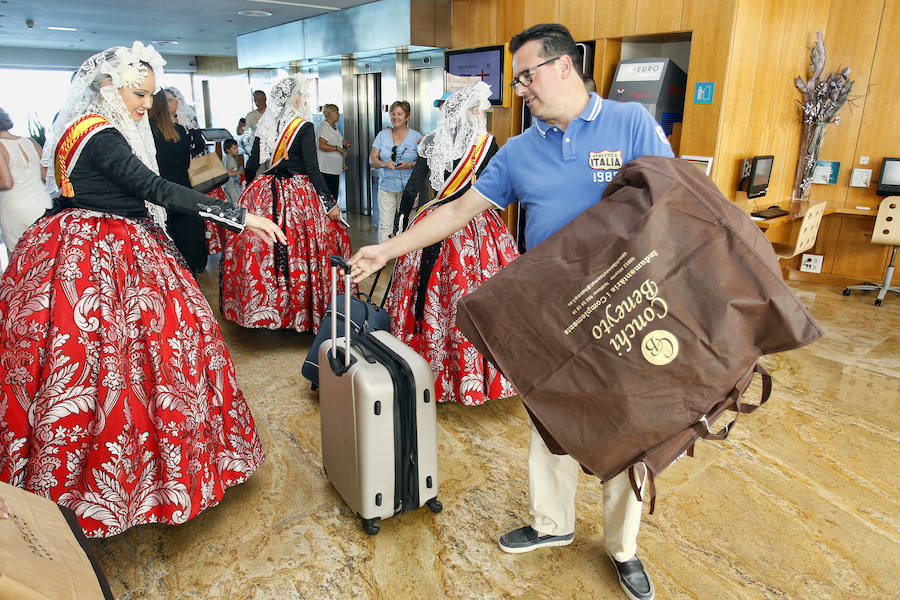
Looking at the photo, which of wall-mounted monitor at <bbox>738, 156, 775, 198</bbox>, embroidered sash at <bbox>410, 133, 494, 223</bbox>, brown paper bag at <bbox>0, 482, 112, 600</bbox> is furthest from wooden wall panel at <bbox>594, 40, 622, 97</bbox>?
brown paper bag at <bbox>0, 482, 112, 600</bbox>

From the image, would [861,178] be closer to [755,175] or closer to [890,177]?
[890,177]

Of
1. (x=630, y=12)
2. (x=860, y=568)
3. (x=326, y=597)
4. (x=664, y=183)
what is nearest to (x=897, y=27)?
(x=630, y=12)

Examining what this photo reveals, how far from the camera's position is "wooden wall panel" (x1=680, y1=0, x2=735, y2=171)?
4.24 metres

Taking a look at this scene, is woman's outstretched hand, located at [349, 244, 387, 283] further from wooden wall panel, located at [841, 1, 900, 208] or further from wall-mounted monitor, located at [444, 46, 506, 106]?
wooden wall panel, located at [841, 1, 900, 208]

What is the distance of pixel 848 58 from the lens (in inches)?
206

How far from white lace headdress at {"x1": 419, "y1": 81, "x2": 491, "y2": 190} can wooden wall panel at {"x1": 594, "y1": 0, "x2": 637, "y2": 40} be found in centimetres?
227

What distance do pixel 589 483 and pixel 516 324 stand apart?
1.33 meters

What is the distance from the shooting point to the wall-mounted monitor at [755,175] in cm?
469

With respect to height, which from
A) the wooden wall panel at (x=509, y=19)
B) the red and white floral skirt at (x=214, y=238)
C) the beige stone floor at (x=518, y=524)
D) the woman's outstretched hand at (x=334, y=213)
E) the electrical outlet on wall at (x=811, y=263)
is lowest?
the beige stone floor at (x=518, y=524)

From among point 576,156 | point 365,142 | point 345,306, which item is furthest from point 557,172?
point 365,142

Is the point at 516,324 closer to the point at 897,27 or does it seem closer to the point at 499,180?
the point at 499,180

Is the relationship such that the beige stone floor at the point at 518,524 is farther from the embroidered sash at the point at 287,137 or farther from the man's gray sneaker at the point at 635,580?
the embroidered sash at the point at 287,137

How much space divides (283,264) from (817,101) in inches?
190

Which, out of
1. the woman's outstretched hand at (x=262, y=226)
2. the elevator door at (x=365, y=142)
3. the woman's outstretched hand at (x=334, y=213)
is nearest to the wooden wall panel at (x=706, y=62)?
the woman's outstretched hand at (x=334, y=213)
